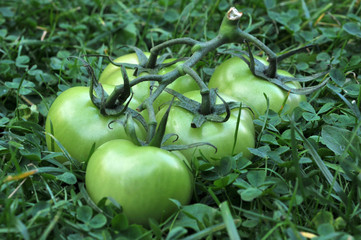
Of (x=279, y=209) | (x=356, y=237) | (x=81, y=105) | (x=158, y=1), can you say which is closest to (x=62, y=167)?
(x=81, y=105)

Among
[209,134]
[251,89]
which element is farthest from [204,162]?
[251,89]

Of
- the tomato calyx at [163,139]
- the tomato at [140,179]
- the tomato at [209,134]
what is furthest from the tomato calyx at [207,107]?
the tomato at [140,179]

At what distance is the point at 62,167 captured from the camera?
161cm

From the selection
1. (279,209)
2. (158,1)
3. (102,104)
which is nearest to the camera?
(279,209)

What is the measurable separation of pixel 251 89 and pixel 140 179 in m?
0.72

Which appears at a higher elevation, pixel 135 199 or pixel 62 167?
pixel 135 199

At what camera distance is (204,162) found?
1.52m

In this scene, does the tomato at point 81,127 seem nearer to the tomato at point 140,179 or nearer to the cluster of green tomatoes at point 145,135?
the cluster of green tomatoes at point 145,135

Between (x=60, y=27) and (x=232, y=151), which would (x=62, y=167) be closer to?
(x=232, y=151)

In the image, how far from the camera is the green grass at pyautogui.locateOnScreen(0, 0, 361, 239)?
51.6 inches

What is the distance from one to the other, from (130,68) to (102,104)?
43 centimetres

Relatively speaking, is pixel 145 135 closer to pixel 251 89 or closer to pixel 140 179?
pixel 140 179

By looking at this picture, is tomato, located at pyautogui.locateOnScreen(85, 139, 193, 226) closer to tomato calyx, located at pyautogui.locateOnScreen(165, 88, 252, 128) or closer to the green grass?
the green grass

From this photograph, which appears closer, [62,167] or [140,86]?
[62,167]
